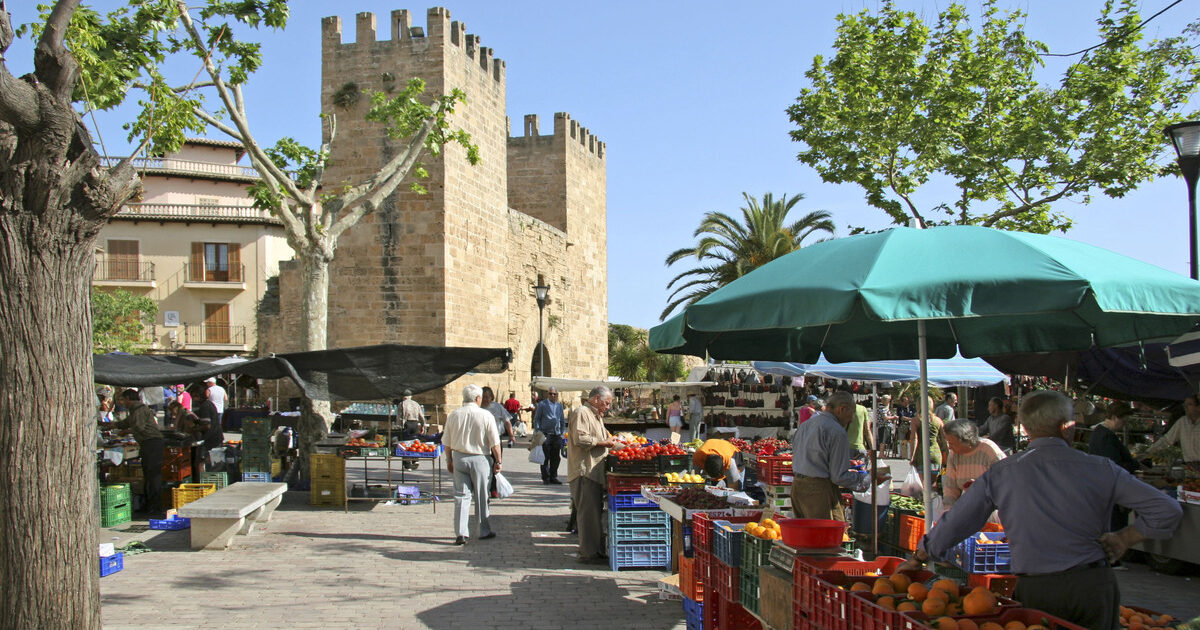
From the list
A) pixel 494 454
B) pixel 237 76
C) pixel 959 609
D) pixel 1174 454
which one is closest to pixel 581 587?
pixel 494 454

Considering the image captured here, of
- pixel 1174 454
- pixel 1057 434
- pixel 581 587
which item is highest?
pixel 1057 434

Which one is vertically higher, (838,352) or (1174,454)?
Answer: (838,352)

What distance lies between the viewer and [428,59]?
66.4 ft

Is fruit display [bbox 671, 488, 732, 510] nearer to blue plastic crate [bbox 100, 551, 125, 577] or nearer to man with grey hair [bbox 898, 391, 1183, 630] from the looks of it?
man with grey hair [bbox 898, 391, 1183, 630]

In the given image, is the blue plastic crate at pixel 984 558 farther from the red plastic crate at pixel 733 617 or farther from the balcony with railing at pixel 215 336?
the balcony with railing at pixel 215 336

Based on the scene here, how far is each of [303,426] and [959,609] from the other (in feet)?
36.0

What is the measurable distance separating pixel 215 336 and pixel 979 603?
41700 millimetres

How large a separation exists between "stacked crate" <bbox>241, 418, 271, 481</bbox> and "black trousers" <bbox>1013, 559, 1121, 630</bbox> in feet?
34.7

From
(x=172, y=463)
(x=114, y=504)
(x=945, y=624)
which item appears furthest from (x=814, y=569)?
(x=172, y=463)

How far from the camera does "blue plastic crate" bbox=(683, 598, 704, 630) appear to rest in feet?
18.7

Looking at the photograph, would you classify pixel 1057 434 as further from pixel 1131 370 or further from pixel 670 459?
pixel 1131 370

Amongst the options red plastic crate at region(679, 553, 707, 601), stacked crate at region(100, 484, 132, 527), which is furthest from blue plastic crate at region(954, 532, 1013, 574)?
stacked crate at region(100, 484, 132, 527)

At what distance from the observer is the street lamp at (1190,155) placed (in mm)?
9180

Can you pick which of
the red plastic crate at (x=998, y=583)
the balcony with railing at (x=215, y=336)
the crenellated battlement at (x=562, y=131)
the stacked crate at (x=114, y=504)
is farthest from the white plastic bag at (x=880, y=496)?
the balcony with railing at (x=215, y=336)
